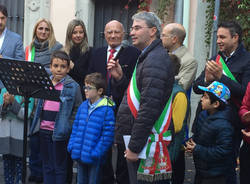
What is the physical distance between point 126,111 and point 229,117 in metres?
1.15

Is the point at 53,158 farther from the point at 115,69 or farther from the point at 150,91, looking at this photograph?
the point at 150,91

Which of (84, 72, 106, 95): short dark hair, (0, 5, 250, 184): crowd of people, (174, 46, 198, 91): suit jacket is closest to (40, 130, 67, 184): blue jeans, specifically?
(0, 5, 250, 184): crowd of people

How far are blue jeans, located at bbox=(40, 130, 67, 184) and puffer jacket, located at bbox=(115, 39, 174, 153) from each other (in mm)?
1701

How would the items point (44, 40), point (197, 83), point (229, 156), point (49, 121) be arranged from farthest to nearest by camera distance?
point (44, 40)
point (49, 121)
point (197, 83)
point (229, 156)

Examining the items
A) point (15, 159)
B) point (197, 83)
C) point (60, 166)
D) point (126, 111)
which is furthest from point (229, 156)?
point (15, 159)

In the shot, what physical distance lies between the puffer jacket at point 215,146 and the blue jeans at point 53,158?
1648mm

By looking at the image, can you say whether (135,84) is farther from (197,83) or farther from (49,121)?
(49,121)

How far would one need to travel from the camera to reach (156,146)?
440cm

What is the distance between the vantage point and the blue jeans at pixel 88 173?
546 centimetres

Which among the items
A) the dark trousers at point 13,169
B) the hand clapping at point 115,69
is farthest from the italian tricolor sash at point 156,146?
the dark trousers at point 13,169

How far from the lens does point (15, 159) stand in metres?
6.09

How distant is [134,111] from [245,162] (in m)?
1.39

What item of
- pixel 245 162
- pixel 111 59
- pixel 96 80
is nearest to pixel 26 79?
pixel 96 80

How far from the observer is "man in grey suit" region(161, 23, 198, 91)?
6.02 m
